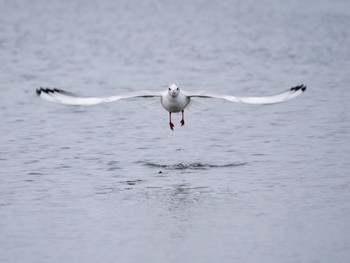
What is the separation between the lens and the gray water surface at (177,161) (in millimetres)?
15109

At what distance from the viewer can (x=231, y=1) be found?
80.2 metres

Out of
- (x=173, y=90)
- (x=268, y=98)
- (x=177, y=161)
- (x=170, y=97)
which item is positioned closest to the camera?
(x=268, y=98)

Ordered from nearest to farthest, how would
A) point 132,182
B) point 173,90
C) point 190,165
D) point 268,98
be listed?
point 268,98, point 132,182, point 173,90, point 190,165

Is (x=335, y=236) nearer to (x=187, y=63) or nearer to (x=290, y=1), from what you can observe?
(x=187, y=63)

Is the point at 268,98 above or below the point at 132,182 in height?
above

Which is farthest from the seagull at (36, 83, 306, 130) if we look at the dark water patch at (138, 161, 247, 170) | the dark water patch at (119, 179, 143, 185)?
the dark water patch at (119, 179, 143, 185)

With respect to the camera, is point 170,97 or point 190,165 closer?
point 170,97

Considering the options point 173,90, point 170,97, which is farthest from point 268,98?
point 170,97

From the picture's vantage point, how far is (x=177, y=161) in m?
20.6

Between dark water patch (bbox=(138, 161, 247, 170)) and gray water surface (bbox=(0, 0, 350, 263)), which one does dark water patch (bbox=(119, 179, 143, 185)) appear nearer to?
gray water surface (bbox=(0, 0, 350, 263))

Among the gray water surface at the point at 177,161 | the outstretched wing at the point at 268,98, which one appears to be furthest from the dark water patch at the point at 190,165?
the outstretched wing at the point at 268,98

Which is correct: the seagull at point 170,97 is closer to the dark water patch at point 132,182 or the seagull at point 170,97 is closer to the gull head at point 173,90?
the gull head at point 173,90

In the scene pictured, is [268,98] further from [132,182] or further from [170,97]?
[132,182]

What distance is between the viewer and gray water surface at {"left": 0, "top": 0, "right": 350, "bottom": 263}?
15.1 meters
